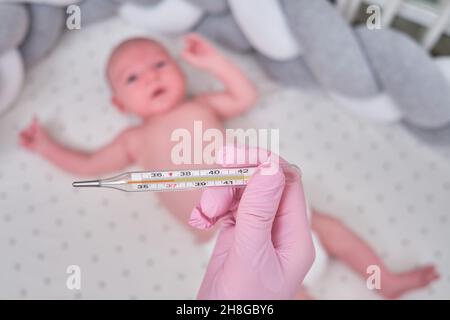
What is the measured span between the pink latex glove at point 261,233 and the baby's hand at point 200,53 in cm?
52

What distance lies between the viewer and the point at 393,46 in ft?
4.09

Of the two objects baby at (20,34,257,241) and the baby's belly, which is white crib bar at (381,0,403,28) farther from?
the baby's belly

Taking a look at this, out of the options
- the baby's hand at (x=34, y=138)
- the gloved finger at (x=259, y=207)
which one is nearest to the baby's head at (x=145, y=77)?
the baby's hand at (x=34, y=138)

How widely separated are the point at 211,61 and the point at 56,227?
1.77 ft

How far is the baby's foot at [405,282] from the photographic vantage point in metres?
1.25

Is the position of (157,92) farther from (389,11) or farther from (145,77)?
(389,11)

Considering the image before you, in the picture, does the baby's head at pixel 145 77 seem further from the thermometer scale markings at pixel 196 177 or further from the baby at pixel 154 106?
the thermometer scale markings at pixel 196 177

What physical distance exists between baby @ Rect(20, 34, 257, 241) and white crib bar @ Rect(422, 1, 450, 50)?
1.36ft

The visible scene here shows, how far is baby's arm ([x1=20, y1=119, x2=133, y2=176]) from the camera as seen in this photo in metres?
1.37

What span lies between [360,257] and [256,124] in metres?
0.42

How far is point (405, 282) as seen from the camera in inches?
49.4
